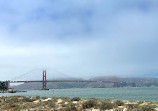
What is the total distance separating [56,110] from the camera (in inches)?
Answer: 706

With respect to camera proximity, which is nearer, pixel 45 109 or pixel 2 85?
pixel 45 109

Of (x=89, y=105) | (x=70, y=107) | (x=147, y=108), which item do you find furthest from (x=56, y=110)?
(x=147, y=108)

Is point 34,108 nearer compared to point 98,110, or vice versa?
point 98,110

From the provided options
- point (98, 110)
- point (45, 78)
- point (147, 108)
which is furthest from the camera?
point (45, 78)

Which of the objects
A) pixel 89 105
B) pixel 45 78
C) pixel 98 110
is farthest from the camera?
pixel 45 78

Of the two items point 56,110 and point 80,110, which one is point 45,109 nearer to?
point 56,110

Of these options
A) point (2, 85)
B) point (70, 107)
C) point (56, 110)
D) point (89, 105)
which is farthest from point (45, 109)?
point (2, 85)

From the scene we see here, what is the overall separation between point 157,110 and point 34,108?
427 inches

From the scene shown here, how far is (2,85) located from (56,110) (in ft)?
553

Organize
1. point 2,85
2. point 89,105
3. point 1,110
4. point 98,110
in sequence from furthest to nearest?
point 2,85 → point 1,110 → point 89,105 → point 98,110

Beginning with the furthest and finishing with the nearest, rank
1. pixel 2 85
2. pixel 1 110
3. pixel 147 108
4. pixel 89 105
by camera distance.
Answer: pixel 2 85, pixel 1 110, pixel 89 105, pixel 147 108

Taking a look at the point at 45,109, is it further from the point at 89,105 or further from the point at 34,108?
the point at 89,105

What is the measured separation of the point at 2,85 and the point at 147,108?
174m

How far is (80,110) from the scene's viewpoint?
1761 cm
